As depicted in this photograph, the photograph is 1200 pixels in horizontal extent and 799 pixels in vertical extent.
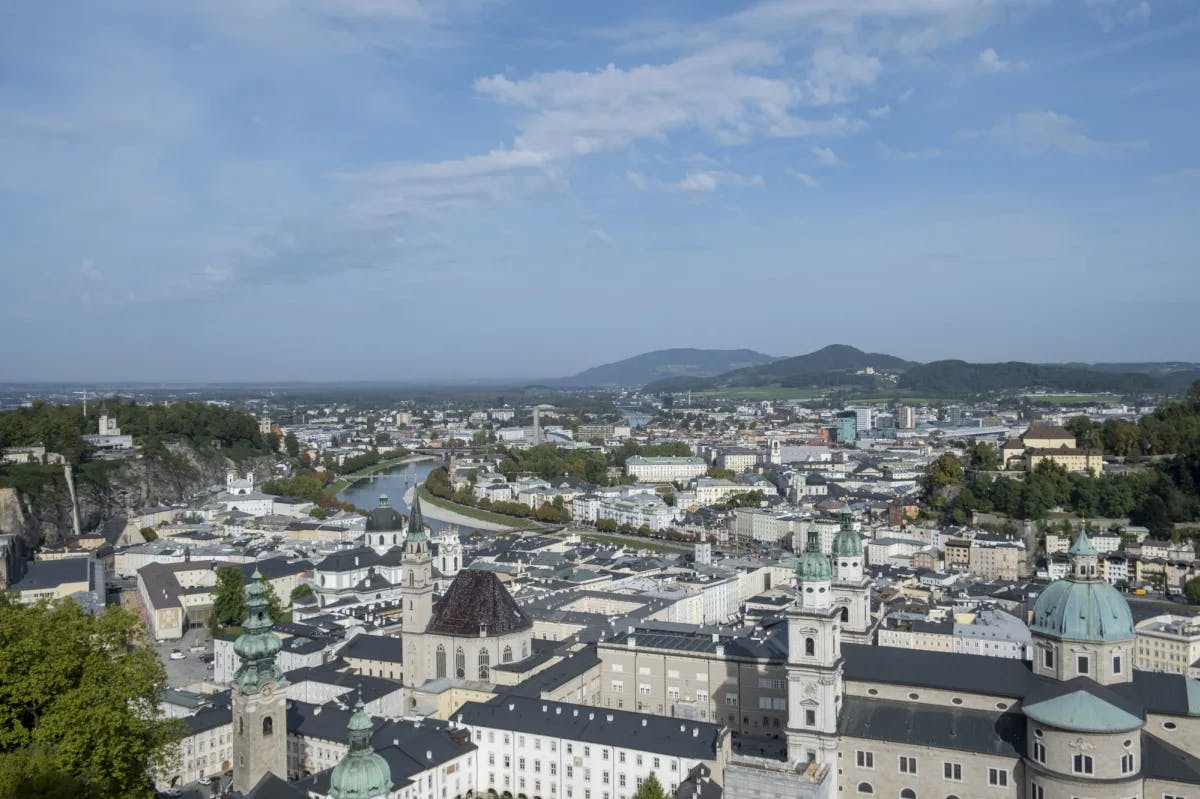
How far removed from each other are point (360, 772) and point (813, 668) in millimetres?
10029

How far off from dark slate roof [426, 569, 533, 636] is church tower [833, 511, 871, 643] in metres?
9.54

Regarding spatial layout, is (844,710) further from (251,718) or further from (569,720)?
(251,718)

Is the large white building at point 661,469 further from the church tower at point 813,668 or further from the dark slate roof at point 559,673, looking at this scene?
the church tower at point 813,668

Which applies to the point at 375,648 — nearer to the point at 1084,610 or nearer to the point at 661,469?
the point at 1084,610

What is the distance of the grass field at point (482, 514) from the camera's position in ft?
252

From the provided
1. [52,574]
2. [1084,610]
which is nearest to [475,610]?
[1084,610]

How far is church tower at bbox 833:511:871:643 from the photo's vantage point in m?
27.2

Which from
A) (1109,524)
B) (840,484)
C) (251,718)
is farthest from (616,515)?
(251,718)

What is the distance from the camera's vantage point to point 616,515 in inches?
2997

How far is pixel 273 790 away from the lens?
18578 millimetres

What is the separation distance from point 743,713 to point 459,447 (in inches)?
4225

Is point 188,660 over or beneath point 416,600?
beneath

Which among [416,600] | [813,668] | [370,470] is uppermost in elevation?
[813,668]

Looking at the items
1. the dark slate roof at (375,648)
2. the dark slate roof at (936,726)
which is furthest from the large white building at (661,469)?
the dark slate roof at (936,726)
